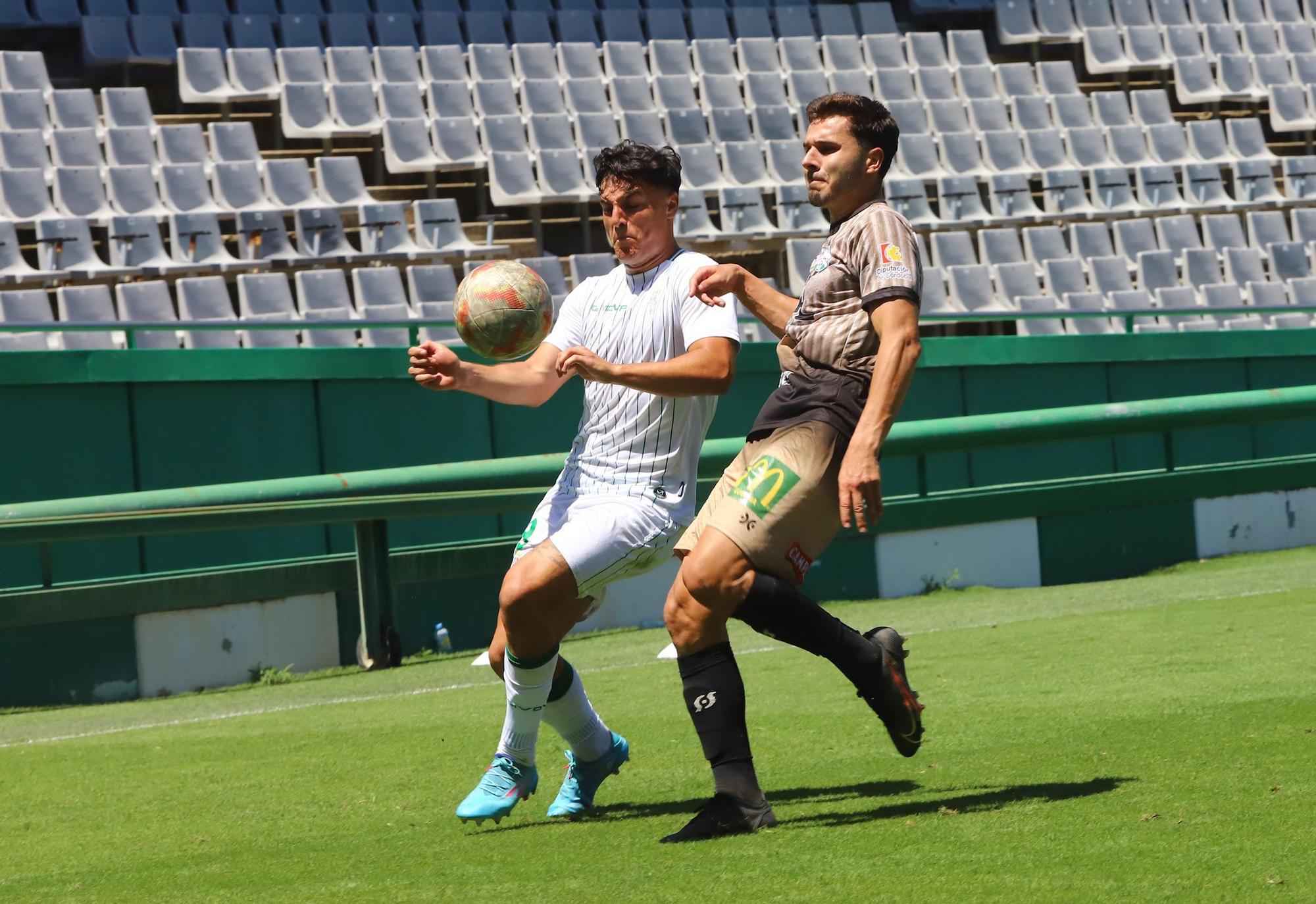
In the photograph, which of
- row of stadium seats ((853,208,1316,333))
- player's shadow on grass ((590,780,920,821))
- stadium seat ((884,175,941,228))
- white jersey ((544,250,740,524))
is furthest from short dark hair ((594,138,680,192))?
stadium seat ((884,175,941,228))

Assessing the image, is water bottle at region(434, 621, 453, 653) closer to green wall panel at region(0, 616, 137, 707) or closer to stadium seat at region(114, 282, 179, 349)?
green wall panel at region(0, 616, 137, 707)

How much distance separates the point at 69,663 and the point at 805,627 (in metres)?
5.36

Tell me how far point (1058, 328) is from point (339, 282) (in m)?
7.74

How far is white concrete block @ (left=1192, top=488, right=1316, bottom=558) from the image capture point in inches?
461

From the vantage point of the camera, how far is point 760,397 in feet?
36.8

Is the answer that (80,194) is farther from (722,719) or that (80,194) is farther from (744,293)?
(722,719)

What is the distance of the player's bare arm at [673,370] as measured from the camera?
14.8ft

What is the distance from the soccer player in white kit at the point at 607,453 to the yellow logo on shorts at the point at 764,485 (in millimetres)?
346

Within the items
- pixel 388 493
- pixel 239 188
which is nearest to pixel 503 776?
pixel 388 493

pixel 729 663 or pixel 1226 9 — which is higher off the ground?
pixel 1226 9

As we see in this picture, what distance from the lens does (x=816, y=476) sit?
4.41 m

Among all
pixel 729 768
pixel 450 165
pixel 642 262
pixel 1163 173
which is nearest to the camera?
pixel 729 768

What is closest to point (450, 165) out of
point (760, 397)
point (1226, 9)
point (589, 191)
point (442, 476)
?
point (589, 191)

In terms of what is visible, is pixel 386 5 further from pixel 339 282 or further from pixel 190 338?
pixel 190 338
